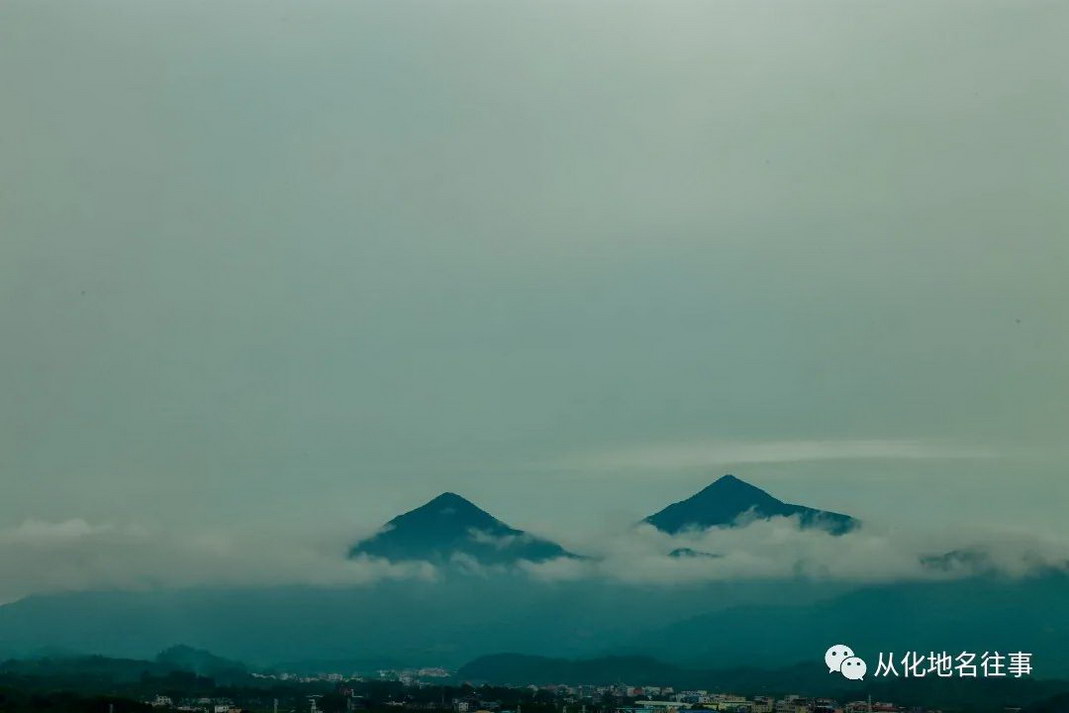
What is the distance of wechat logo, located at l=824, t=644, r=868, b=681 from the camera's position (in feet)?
109

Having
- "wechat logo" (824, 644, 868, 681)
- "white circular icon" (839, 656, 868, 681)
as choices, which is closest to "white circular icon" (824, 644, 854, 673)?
"wechat logo" (824, 644, 868, 681)

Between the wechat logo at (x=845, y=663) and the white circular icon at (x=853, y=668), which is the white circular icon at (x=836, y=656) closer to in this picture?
the wechat logo at (x=845, y=663)

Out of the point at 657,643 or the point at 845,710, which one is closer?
the point at 845,710

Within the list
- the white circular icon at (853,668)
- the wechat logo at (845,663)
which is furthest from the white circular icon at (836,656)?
the white circular icon at (853,668)

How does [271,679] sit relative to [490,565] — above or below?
below

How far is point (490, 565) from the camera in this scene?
5653cm

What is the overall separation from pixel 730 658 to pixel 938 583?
7014mm

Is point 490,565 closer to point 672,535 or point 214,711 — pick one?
point 672,535

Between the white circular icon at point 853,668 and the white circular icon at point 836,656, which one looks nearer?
the white circular icon at point 853,668

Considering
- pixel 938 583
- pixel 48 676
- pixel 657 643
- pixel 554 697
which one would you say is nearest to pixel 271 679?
pixel 48 676

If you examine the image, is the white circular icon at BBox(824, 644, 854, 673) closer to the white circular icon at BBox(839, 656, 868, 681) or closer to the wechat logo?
the wechat logo

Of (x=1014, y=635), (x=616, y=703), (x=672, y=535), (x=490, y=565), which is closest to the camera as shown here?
(x=616, y=703)

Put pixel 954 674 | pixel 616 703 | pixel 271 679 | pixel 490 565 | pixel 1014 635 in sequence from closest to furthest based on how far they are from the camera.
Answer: pixel 954 674
pixel 616 703
pixel 271 679
pixel 1014 635
pixel 490 565

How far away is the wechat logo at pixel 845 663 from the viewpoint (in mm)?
33156
